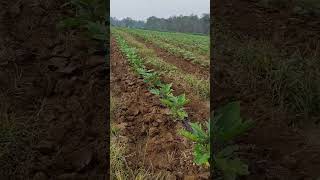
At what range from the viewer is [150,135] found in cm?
291

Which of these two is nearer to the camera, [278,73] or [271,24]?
[278,73]

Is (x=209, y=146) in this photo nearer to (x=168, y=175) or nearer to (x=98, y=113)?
(x=168, y=175)

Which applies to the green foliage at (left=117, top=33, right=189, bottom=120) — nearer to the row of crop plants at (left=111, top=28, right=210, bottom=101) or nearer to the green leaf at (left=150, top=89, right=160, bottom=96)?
the green leaf at (left=150, top=89, right=160, bottom=96)

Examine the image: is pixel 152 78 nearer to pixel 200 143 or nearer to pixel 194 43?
pixel 200 143

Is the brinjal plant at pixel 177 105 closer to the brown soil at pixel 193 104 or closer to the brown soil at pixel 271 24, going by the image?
the brown soil at pixel 193 104

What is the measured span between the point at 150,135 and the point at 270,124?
89 centimetres

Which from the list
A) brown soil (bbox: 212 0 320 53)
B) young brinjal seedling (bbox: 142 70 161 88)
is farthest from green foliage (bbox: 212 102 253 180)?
brown soil (bbox: 212 0 320 53)

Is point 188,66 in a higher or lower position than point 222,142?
higher

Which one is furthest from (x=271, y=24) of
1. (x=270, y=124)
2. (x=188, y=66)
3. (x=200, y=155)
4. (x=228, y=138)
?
(x=200, y=155)

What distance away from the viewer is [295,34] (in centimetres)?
501

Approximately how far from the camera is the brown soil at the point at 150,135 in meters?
2.57

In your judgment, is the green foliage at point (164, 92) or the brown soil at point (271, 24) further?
the brown soil at point (271, 24)

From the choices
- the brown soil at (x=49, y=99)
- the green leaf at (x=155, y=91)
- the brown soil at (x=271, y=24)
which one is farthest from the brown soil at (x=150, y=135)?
the brown soil at (x=271, y=24)

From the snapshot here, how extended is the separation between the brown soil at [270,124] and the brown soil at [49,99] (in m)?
0.95
